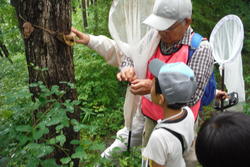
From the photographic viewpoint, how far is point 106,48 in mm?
2324

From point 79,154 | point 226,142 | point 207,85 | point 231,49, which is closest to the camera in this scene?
point 226,142

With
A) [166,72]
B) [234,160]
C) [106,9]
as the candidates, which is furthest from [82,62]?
[234,160]

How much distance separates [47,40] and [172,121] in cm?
112

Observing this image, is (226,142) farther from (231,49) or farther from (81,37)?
(231,49)

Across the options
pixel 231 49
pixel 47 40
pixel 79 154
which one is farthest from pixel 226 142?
pixel 231 49

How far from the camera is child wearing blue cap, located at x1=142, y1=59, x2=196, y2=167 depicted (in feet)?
5.36

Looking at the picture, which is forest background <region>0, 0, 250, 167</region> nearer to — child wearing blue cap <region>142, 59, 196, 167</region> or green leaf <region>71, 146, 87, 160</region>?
green leaf <region>71, 146, 87, 160</region>

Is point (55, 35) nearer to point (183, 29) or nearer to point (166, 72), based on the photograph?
point (166, 72)

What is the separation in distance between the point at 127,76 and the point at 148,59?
0.25 meters

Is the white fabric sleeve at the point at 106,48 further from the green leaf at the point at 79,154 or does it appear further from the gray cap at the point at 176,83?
the green leaf at the point at 79,154

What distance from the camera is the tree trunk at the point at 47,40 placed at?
70.2 inches

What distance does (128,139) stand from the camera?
262 centimetres

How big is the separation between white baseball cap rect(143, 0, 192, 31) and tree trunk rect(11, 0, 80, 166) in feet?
2.36

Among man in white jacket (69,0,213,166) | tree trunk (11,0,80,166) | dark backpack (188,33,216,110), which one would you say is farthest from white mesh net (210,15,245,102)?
tree trunk (11,0,80,166)
